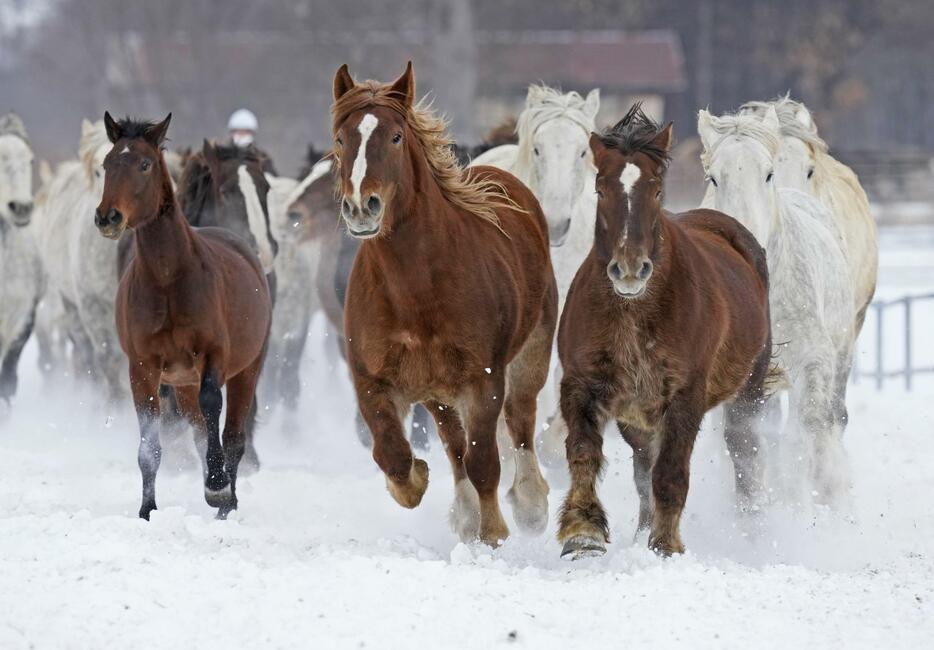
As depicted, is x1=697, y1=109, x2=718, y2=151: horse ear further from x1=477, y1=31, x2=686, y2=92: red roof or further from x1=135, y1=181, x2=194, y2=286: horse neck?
x1=477, y1=31, x2=686, y2=92: red roof

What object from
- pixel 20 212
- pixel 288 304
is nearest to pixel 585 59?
pixel 288 304

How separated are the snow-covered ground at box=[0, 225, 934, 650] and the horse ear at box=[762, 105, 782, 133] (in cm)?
199

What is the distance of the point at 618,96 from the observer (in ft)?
154

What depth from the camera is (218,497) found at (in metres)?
7.61

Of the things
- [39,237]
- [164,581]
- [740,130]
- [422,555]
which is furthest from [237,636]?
[39,237]

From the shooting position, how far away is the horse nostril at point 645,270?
5961 mm

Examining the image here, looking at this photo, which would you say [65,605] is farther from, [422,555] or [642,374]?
[642,374]

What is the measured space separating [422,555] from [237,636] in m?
1.40

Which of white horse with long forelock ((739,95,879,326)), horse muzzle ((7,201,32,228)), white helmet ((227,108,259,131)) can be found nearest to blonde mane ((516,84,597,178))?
white horse with long forelock ((739,95,879,326))

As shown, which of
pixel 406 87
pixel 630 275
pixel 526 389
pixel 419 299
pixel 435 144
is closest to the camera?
pixel 630 275

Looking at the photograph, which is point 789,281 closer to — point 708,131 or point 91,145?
point 708,131

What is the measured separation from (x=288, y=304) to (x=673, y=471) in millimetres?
7165

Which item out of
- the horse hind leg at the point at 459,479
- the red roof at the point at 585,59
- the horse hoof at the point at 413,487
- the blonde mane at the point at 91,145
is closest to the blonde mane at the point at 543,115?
the horse hind leg at the point at 459,479

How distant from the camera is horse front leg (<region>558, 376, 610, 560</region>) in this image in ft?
19.9
